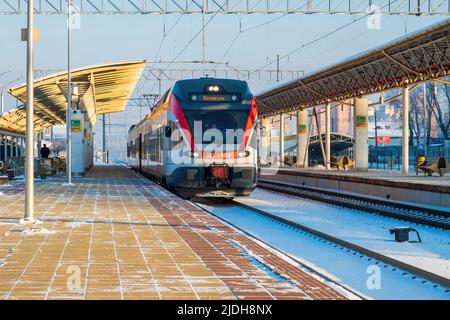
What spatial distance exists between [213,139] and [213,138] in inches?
1.1

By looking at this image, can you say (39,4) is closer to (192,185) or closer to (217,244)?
(192,185)

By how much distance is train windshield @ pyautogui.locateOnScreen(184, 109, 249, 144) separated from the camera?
→ 61.9ft

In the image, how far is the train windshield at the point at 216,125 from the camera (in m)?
18.9

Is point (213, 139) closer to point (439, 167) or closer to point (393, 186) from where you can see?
point (393, 186)

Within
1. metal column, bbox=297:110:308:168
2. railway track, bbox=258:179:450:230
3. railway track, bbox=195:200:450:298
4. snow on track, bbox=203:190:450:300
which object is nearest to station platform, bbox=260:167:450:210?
railway track, bbox=258:179:450:230

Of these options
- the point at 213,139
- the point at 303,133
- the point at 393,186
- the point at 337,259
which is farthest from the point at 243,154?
the point at 303,133

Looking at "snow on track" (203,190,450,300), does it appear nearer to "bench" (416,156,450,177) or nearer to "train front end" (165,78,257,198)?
"train front end" (165,78,257,198)

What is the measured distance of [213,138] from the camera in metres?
19.0

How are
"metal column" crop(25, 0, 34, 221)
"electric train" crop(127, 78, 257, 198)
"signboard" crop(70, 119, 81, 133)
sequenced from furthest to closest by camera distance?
"signboard" crop(70, 119, 81, 133)
"electric train" crop(127, 78, 257, 198)
"metal column" crop(25, 0, 34, 221)

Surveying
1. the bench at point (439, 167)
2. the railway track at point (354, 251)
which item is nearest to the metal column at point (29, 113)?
the railway track at point (354, 251)

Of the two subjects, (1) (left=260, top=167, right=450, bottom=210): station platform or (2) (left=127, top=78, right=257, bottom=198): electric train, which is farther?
(1) (left=260, top=167, right=450, bottom=210): station platform

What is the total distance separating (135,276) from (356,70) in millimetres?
24356

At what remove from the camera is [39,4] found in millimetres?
23641

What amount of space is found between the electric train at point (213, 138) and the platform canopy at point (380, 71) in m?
7.05
